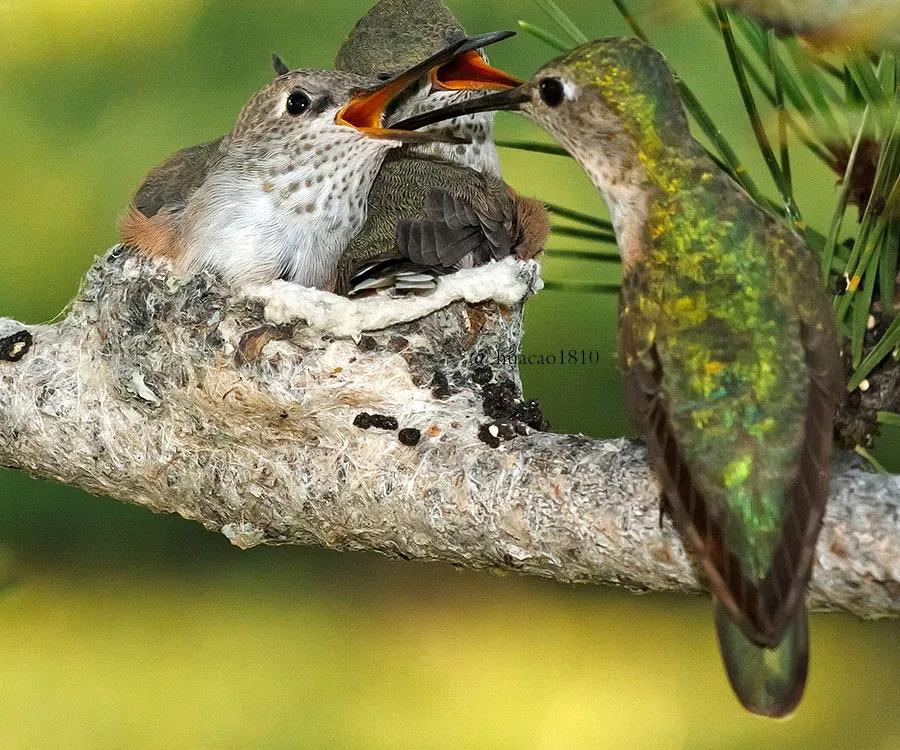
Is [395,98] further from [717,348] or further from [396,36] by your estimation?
[717,348]

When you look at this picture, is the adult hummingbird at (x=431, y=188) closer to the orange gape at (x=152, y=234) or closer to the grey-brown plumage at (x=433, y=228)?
the grey-brown plumage at (x=433, y=228)

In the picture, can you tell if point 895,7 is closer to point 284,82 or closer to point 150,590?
point 284,82

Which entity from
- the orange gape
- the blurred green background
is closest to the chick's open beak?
the orange gape

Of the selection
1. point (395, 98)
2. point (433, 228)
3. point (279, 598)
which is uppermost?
point (395, 98)

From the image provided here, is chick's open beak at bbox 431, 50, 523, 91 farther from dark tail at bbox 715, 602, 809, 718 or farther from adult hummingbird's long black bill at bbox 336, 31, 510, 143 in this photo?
dark tail at bbox 715, 602, 809, 718

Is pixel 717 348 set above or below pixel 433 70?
below

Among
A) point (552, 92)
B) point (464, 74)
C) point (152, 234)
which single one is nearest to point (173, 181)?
point (152, 234)
